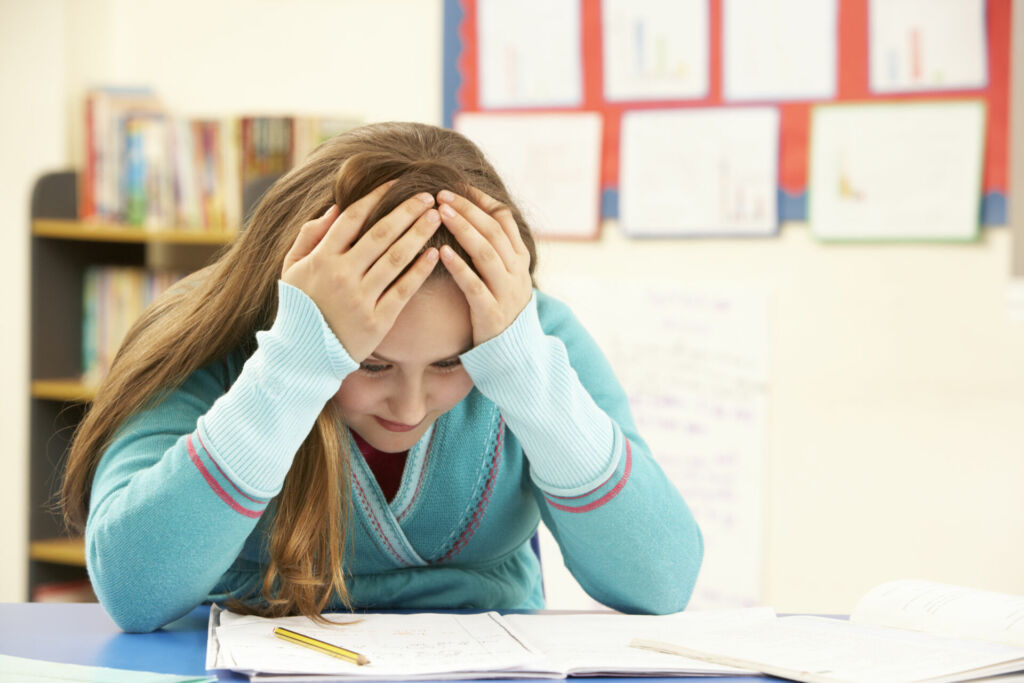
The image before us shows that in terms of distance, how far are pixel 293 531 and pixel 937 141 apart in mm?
1610

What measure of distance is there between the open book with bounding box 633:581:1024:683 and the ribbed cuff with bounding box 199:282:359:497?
330 mm

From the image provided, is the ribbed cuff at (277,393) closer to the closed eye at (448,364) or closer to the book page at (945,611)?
the closed eye at (448,364)

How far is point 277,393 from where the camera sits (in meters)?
0.86

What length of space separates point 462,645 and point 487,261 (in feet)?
1.01

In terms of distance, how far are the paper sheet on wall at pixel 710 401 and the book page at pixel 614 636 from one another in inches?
49.1

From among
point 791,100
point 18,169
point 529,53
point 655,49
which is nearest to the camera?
point 791,100

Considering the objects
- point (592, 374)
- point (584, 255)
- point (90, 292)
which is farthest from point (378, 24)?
point (592, 374)

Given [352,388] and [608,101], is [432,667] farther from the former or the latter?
[608,101]

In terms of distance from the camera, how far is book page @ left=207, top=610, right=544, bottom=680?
0.75m

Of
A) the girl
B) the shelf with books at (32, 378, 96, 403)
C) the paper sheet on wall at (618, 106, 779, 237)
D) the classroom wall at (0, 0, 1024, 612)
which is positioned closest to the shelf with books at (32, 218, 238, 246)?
the shelf with books at (32, 378, 96, 403)

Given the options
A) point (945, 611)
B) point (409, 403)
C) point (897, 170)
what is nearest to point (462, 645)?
point (409, 403)

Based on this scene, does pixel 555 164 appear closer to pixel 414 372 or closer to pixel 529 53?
pixel 529 53

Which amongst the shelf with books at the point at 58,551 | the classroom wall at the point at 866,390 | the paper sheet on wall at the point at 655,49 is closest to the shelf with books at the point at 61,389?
the shelf with books at the point at 58,551

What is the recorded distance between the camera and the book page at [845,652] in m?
0.76
